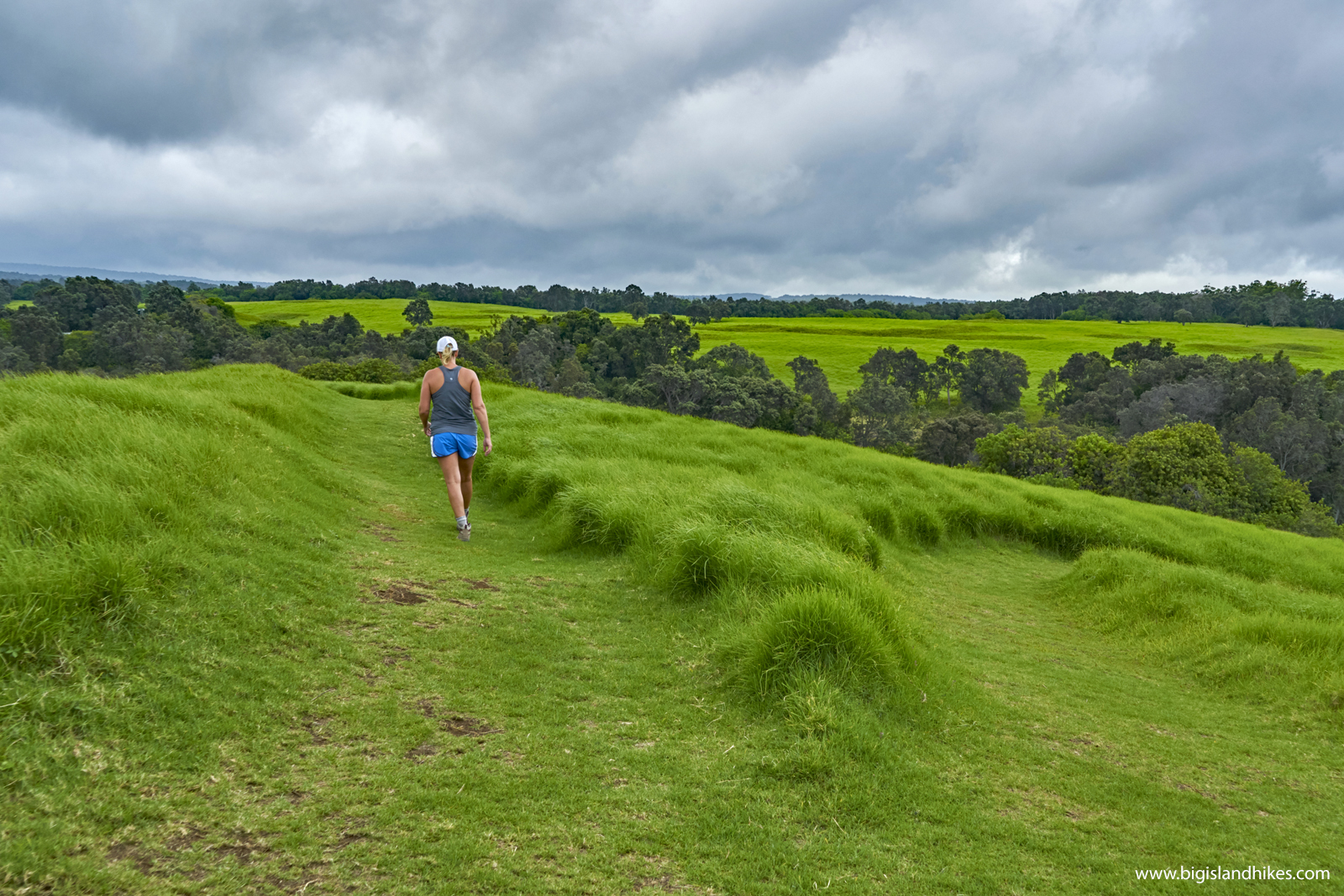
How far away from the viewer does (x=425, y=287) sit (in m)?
169

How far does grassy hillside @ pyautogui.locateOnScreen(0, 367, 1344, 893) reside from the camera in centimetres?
320

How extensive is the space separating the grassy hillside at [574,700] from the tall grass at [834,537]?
0.06 m

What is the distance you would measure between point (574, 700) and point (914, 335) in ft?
393

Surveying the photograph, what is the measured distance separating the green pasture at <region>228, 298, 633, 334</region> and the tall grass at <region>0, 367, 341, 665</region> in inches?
3706

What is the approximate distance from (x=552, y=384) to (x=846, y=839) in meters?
67.7

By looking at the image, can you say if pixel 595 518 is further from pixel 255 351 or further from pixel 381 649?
pixel 255 351

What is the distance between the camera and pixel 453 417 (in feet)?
29.6

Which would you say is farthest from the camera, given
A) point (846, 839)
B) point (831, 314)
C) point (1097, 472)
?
point (831, 314)

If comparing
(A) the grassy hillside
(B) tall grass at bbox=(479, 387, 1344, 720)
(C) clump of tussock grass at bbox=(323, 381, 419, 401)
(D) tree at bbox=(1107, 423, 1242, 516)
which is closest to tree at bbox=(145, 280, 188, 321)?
(C) clump of tussock grass at bbox=(323, 381, 419, 401)

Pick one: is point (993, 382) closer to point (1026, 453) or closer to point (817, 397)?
point (817, 397)

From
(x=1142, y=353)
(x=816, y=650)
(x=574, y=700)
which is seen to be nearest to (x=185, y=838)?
(x=574, y=700)

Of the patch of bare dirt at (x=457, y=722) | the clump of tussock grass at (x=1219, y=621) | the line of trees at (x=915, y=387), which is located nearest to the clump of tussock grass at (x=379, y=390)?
the line of trees at (x=915, y=387)

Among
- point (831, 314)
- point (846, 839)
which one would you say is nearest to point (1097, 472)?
point (846, 839)

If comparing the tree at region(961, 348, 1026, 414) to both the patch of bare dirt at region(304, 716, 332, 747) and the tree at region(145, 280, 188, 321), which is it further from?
the tree at region(145, 280, 188, 321)
